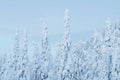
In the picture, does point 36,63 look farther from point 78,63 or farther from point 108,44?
point 108,44

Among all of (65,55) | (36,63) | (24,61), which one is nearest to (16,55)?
(24,61)

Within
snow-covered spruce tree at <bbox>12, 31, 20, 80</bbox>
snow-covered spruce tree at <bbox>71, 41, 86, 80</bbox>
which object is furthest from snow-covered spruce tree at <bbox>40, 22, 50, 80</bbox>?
snow-covered spruce tree at <bbox>12, 31, 20, 80</bbox>

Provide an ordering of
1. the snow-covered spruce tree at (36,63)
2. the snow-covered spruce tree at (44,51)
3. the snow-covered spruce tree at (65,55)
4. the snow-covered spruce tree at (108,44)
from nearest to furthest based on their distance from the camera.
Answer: the snow-covered spruce tree at (65,55)
the snow-covered spruce tree at (108,44)
the snow-covered spruce tree at (44,51)
the snow-covered spruce tree at (36,63)

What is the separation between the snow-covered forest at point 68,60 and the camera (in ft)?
217

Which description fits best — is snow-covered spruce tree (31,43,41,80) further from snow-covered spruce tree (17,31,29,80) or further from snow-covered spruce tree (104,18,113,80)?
snow-covered spruce tree (104,18,113,80)

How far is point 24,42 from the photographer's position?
249ft

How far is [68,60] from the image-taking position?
6612cm

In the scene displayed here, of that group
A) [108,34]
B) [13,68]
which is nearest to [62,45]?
[108,34]

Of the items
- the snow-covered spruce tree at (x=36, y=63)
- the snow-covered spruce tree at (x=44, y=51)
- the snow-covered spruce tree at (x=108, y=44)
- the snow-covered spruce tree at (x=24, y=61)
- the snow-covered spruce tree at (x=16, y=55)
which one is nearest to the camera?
the snow-covered spruce tree at (x=108, y=44)

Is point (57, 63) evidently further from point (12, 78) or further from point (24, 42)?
point (12, 78)

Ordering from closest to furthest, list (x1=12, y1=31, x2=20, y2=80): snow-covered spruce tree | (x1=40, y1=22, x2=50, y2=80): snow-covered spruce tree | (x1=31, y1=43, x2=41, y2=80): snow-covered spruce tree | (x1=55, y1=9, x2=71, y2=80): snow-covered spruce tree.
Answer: (x1=55, y1=9, x2=71, y2=80): snow-covered spruce tree
(x1=40, y1=22, x2=50, y2=80): snow-covered spruce tree
(x1=31, y1=43, x2=41, y2=80): snow-covered spruce tree
(x1=12, y1=31, x2=20, y2=80): snow-covered spruce tree

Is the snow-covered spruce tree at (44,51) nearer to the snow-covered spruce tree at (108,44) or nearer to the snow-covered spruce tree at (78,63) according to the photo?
the snow-covered spruce tree at (78,63)

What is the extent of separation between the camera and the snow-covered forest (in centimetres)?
6606

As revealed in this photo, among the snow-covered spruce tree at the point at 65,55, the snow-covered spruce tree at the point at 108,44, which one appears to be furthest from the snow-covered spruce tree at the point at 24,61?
the snow-covered spruce tree at the point at 108,44
